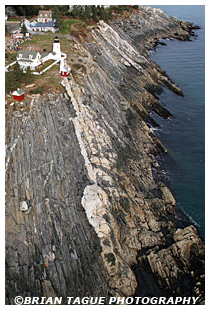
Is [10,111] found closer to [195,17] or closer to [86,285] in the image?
[86,285]

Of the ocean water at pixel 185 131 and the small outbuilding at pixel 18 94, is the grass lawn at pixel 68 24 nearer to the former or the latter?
the ocean water at pixel 185 131

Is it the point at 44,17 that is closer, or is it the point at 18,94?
the point at 18,94

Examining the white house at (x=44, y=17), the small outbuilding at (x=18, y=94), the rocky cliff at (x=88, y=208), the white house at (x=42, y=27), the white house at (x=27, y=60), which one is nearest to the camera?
the rocky cliff at (x=88, y=208)

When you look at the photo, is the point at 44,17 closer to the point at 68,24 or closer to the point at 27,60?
the point at 68,24

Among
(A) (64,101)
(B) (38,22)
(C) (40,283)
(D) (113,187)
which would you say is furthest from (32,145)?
(B) (38,22)

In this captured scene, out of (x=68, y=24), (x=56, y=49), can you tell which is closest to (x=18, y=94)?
(x=56, y=49)

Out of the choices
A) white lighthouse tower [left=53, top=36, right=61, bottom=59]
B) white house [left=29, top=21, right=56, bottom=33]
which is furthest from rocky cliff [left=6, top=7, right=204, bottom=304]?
white house [left=29, top=21, right=56, bottom=33]

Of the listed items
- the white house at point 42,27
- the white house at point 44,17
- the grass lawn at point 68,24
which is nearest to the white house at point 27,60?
the grass lawn at point 68,24
